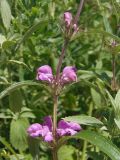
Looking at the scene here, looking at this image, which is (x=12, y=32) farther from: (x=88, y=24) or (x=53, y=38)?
(x=88, y=24)

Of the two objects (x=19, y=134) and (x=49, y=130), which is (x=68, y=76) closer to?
(x=49, y=130)

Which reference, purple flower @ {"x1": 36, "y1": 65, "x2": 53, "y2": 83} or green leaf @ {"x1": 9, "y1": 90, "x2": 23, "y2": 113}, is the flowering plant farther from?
green leaf @ {"x1": 9, "y1": 90, "x2": 23, "y2": 113}

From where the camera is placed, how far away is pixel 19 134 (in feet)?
4.62

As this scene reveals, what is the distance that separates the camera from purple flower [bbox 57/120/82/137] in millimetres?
1107

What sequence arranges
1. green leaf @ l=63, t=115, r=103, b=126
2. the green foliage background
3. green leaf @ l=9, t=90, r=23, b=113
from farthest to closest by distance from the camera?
green leaf @ l=9, t=90, r=23, b=113, the green foliage background, green leaf @ l=63, t=115, r=103, b=126

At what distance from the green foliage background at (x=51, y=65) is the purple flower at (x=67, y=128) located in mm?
84

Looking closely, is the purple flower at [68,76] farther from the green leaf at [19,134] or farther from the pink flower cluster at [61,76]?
the green leaf at [19,134]

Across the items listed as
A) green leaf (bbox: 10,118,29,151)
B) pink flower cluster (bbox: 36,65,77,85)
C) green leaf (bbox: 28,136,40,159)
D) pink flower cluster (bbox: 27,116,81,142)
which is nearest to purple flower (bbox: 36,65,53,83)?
pink flower cluster (bbox: 36,65,77,85)

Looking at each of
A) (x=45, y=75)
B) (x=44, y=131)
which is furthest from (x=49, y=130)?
(x=45, y=75)

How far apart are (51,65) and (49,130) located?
0.61 m

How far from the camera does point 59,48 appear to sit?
1650mm

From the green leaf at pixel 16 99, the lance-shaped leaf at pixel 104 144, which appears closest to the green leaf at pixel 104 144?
the lance-shaped leaf at pixel 104 144

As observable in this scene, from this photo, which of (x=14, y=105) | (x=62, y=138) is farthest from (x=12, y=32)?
(x=62, y=138)

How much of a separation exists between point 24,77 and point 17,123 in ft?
1.11
